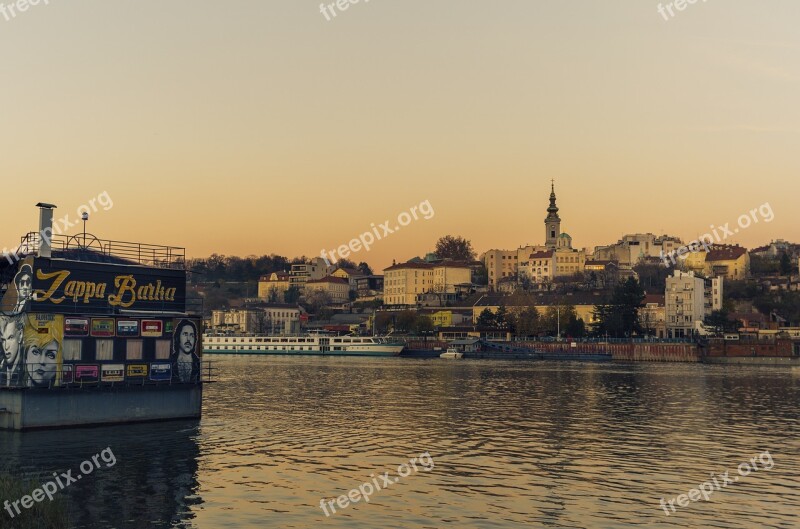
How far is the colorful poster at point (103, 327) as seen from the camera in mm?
42406

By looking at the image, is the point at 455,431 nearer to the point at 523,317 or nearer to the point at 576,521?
the point at 576,521

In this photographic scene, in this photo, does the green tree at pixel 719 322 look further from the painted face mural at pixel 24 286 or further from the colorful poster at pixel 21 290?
the painted face mural at pixel 24 286

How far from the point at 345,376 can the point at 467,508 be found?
71069 mm

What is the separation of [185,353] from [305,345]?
13487 centimetres

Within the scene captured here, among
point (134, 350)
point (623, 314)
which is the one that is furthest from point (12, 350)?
point (623, 314)

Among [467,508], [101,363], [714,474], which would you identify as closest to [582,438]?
[714,474]

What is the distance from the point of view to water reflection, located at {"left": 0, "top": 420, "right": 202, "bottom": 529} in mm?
26156

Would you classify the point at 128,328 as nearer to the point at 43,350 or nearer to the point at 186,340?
the point at 186,340

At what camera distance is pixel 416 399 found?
217 ft

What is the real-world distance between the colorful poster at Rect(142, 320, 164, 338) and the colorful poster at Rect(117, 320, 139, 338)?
0.44 m

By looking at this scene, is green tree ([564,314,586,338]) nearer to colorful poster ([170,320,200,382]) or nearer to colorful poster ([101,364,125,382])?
colorful poster ([170,320,200,382])

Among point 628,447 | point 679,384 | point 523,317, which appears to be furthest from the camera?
point 523,317

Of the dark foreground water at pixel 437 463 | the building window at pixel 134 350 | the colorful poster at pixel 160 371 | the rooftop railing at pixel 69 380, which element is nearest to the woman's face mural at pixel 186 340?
the colorful poster at pixel 160 371

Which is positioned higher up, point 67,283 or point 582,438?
point 67,283
